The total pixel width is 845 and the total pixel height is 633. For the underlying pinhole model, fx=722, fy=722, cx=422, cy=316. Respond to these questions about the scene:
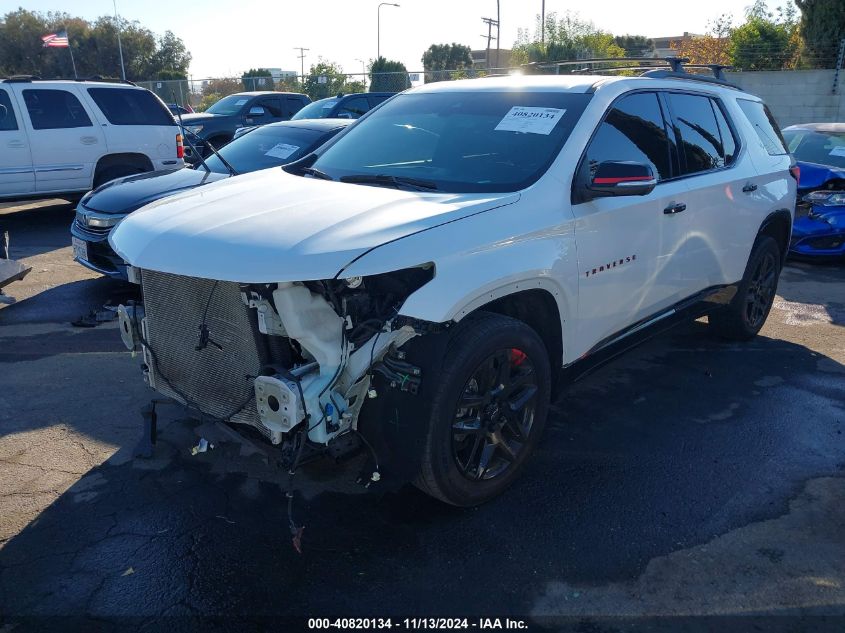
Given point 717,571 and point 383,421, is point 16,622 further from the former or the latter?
point 717,571

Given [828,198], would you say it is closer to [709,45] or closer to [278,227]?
[278,227]

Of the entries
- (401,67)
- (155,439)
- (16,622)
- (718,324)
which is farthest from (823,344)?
(401,67)

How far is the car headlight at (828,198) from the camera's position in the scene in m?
8.27

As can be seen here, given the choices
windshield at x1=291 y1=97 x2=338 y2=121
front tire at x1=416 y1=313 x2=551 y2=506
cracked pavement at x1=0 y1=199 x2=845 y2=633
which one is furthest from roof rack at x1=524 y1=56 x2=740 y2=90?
windshield at x1=291 y1=97 x2=338 y2=121

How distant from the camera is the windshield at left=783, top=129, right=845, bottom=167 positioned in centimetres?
895

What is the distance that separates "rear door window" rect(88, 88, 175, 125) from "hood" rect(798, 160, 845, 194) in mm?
8623

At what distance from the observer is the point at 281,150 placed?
24.4 ft

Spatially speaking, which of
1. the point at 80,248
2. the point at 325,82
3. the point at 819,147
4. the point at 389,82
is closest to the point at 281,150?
the point at 80,248

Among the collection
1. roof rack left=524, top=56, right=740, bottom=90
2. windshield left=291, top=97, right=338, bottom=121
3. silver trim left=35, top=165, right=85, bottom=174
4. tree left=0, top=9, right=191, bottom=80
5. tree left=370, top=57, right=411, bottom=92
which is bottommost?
silver trim left=35, top=165, right=85, bottom=174

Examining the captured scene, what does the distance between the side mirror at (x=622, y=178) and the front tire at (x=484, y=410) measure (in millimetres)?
815

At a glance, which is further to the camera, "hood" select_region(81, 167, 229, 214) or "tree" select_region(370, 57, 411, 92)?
"tree" select_region(370, 57, 411, 92)

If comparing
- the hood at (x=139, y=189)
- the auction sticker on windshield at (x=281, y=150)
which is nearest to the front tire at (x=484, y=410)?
the hood at (x=139, y=189)

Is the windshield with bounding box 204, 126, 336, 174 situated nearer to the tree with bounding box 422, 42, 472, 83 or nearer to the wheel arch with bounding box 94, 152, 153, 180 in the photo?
the wheel arch with bounding box 94, 152, 153, 180

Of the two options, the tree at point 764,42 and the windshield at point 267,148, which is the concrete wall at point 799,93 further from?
the windshield at point 267,148
